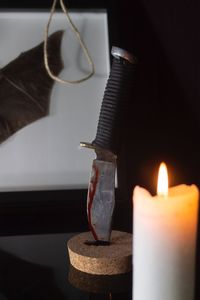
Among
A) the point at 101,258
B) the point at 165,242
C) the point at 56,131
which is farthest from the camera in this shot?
the point at 56,131

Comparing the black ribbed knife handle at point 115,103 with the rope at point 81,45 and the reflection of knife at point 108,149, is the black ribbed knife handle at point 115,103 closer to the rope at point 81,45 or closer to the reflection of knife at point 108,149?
the reflection of knife at point 108,149

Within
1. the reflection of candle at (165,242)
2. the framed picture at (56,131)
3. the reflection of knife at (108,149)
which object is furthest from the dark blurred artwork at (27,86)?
the reflection of candle at (165,242)

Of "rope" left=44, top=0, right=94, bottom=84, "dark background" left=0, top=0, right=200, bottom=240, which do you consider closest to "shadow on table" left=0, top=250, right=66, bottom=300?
"dark background" left=0, top=0, right=200, bottom=240

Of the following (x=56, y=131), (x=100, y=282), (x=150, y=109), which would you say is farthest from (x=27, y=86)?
(x=100, y=282)

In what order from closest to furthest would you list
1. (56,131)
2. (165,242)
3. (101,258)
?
(165,242)
(101,258)
(56,131)

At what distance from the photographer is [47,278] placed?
60cm

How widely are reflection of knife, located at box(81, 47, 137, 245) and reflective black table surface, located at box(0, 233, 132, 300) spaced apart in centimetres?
5

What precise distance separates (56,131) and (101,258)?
0.22 metres

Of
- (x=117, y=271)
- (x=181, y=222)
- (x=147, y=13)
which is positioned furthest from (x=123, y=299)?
(x=147, y=13)

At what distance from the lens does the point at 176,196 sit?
44cm

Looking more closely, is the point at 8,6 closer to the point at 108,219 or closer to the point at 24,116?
the point at 24,116

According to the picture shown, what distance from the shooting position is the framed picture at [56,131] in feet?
2.34

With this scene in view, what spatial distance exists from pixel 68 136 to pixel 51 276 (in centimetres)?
21

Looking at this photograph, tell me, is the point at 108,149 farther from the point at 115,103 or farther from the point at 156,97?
the point at 156,97
